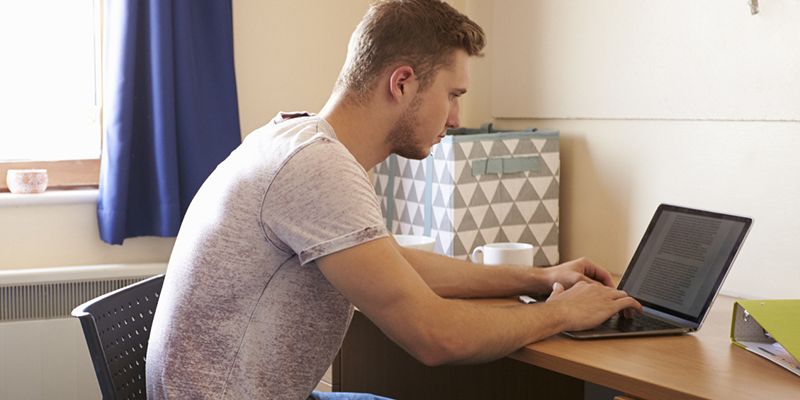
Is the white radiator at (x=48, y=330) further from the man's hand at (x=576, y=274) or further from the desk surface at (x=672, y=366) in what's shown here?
the desk surface at (x=672, y=366)

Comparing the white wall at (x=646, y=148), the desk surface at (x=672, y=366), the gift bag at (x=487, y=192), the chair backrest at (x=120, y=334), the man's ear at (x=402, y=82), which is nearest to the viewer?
the desk surface at (x=672, y=366)

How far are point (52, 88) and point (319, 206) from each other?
162cm

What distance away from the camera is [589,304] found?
1.66m

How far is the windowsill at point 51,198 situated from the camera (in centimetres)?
258

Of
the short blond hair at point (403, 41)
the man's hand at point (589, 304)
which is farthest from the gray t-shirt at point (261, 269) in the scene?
the man's hand at point (589, 304)

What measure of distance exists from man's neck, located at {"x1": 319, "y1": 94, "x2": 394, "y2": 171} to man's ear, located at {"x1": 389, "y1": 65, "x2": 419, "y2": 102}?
4 centimetres

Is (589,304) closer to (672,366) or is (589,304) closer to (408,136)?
(672,366)

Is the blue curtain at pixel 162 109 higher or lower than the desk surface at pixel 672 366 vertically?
higher

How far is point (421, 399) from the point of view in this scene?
2.20 meters

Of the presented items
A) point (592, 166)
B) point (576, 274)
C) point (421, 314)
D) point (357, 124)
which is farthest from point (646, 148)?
point (421, 314)

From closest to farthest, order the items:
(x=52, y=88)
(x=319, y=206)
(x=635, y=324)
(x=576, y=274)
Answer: (x=319, y=206) → (x=635, y=324) → (x=576, y=274) → (x=52, y=88)

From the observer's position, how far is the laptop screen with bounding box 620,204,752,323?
167 centimetres

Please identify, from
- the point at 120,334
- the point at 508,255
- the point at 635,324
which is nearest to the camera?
the point at 120,334

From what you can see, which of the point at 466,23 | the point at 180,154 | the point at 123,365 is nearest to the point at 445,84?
the point at 466,23
